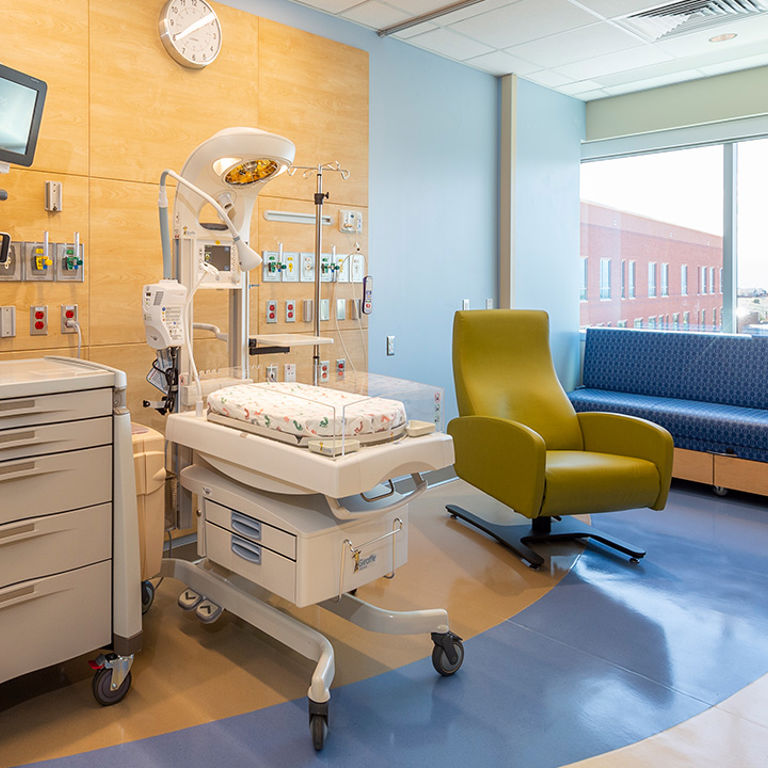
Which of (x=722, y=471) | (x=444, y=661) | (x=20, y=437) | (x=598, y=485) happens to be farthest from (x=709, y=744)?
(x=722, y=471)

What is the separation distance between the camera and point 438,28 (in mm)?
4148

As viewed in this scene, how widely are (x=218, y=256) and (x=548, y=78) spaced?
3.38 meters

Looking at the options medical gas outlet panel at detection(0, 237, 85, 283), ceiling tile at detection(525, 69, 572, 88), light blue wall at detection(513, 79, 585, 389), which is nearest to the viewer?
medical gas outlet panel at detection(0, 237, 85, 283)

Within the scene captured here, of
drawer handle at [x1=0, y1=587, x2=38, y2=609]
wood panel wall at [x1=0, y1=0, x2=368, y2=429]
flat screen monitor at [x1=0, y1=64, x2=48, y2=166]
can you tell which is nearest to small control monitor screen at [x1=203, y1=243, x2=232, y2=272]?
wood panel wall at [x1=0, y1=0, x2=368, y2=429]

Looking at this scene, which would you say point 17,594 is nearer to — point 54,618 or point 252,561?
point 54,618

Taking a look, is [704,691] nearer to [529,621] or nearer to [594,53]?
[529,621]

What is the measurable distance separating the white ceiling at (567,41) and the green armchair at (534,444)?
1640 millimetres

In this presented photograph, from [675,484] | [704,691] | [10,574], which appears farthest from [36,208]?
[675,484]

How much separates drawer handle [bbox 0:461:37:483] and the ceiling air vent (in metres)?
3.77

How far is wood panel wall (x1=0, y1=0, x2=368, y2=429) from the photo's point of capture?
9.41 ft

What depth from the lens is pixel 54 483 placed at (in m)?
2.12

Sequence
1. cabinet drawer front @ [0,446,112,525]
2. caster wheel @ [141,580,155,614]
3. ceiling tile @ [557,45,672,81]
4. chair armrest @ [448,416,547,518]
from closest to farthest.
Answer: cabinet drawer front @ [0,446,112,525]
caster wheel @ [141,580,155,614]
chair armrest @ [448,416,547,518]
ceiling tile @ [557,45,672,81]

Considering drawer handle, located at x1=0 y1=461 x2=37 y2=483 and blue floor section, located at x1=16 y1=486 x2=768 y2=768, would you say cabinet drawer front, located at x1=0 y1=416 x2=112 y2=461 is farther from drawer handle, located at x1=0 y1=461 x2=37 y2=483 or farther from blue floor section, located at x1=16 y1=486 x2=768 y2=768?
blue floor section, located at x1=16 y1=486 x2=768 y2=768

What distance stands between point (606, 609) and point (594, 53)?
3.49 meters
